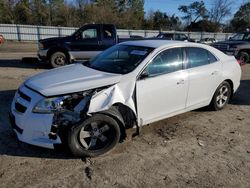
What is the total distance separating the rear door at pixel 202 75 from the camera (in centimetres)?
521

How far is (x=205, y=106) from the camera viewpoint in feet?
19.9

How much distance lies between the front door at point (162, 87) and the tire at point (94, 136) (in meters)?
0.58

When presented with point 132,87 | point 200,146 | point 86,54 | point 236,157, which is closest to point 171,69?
point 132,87

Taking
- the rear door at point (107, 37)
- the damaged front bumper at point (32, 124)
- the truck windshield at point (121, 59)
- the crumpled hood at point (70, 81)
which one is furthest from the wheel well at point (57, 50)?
the damaged front bumper at point (32, 124)

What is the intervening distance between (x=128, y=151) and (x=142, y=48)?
1.87m

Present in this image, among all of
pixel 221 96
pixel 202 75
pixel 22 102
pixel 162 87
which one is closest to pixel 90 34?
pixel 221 96

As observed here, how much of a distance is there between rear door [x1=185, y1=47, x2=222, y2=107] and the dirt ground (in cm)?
56

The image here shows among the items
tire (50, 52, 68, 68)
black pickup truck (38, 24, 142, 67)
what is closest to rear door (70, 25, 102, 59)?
black pickup truck (38, 24, 142, 67)

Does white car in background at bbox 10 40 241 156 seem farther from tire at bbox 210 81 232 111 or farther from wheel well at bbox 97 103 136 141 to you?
tire at bbox 210 81 232 111

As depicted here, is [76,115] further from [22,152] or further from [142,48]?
[142,48]

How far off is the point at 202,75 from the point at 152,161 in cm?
223

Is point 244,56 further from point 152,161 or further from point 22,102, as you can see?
point 22,102

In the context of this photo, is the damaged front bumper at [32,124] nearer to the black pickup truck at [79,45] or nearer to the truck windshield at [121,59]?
the truck windshield at [121,59]

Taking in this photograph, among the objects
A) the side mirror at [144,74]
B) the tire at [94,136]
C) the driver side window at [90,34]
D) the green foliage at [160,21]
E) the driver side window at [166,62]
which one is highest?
the green foliage at [160,21]
